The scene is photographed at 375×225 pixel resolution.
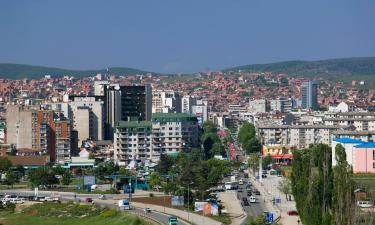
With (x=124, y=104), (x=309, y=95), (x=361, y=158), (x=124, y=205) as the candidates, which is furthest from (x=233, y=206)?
(x=309, y=95)

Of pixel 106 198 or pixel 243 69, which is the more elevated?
pixel 243 69

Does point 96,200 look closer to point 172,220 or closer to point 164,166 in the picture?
point 172,220

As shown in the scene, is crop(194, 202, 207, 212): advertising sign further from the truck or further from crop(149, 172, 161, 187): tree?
crop(149, 172, 161, 187): tree

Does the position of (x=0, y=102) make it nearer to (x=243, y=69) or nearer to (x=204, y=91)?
(x=204, y=91)

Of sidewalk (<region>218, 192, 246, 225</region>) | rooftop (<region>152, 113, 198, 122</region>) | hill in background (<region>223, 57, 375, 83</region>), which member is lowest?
sidewalk (<region>218, 192, 246, 225</region>)

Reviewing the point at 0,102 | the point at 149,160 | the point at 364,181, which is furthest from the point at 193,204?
the point at 0,102

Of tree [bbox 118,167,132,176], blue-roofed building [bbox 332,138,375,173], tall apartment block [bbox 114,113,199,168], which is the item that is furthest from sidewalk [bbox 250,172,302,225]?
tall apartment block [bbox 114,113,199,168]
